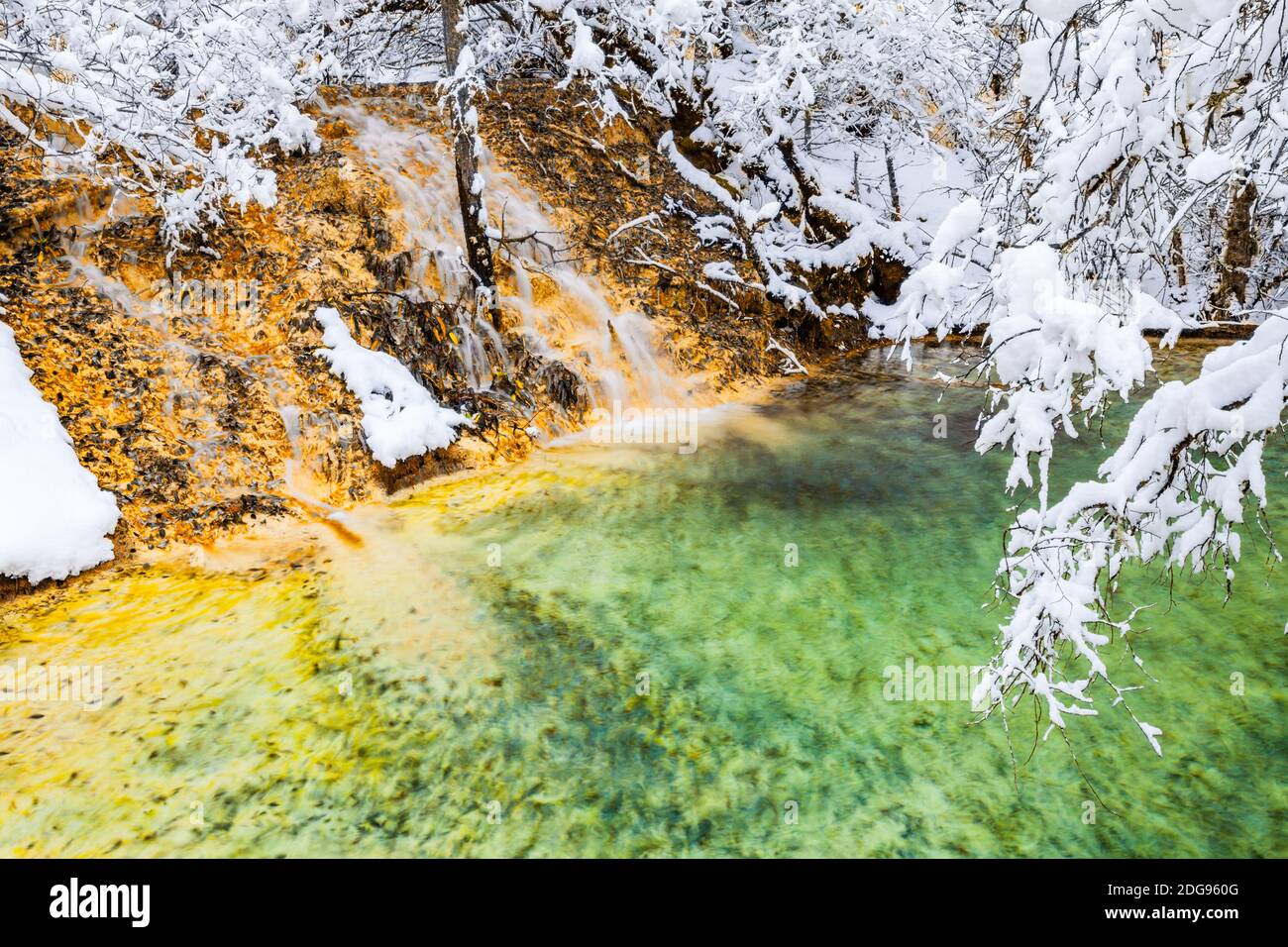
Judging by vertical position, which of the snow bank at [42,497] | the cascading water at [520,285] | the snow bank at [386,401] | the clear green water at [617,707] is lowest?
the clear green water at [617,707]

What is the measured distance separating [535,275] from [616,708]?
789 centimetres

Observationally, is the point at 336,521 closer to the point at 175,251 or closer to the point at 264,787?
the point at 264,787

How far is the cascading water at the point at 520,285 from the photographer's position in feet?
32.7

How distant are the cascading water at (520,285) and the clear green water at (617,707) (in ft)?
11.4

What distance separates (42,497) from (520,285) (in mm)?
6440

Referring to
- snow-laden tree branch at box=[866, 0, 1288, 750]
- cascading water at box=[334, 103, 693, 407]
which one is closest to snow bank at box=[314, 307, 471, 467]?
cascading water at box=[334, 103, 693, 407]

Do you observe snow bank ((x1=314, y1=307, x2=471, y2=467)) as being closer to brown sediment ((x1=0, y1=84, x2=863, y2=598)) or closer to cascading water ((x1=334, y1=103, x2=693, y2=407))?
brown sediment ((x1=0, y1=84, x2=863, y2=598))

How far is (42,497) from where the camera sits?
6.07 meters

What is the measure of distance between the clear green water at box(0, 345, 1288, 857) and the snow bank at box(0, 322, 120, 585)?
372mm

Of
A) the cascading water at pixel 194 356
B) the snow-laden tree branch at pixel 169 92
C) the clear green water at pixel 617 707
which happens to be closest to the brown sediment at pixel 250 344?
the cascading water at pixel 194 356

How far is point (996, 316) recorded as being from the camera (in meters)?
3.01

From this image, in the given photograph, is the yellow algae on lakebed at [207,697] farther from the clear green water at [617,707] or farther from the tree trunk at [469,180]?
the tree trunk at [469,180]

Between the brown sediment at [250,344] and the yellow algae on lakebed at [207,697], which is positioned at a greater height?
the brown sediment at [250,344]
